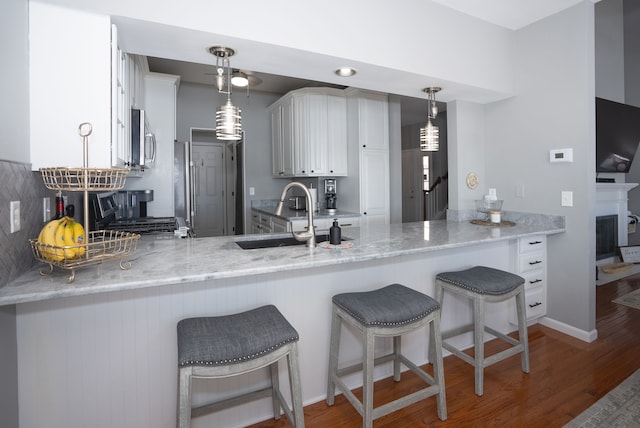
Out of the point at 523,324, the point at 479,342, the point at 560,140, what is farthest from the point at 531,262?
the point at 479,342

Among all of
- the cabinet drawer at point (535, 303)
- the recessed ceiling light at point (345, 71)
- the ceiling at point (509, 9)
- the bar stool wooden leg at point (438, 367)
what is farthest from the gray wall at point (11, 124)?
the cabinet drawer at point (535, 303)

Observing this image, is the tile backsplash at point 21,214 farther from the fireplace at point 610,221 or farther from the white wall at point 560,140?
the fireplace at point 610,221

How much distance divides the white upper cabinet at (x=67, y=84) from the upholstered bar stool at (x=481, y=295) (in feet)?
6.75

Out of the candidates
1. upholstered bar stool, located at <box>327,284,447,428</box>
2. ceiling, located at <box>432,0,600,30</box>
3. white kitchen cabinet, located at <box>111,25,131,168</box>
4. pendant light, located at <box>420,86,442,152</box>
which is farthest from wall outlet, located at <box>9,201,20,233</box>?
ceiling, located at <box>432,0,600,30</box>

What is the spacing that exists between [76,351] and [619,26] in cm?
684

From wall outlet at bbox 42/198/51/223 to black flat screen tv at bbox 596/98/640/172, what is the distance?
203 inches

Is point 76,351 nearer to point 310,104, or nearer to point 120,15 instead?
point 120,15

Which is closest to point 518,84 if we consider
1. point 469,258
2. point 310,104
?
point 469,258

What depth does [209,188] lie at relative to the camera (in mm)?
6090

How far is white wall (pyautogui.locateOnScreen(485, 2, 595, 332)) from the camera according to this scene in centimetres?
257

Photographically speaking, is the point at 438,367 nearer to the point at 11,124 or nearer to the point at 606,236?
the point at 11,124

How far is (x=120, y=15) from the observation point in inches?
60.6

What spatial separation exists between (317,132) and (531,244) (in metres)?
2.63

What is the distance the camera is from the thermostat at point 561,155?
2.65 m
